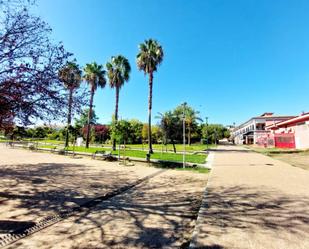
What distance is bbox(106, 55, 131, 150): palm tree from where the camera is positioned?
92.5 feet

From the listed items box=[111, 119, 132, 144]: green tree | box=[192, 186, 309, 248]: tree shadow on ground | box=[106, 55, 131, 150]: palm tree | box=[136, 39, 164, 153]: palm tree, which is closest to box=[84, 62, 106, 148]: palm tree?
box=[106, 55, 131, 150]: palm tree

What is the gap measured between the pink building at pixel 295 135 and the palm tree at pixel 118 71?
26756 mm

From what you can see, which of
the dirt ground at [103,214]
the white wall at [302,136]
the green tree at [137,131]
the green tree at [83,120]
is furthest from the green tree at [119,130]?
the green tree at [137,131]

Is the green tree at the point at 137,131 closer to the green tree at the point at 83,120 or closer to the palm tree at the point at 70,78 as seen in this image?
the green tree at the point at 83,120

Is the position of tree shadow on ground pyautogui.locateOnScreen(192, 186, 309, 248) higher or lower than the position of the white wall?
lower

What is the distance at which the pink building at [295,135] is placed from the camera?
3231cm

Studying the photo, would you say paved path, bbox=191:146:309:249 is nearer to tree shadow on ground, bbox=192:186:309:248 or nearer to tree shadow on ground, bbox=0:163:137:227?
tree shadow on ground, bbox=192:186:309:248

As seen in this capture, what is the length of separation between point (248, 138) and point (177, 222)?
7808cm

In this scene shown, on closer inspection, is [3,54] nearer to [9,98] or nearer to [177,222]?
[9,98]

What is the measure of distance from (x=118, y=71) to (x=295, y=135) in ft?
107

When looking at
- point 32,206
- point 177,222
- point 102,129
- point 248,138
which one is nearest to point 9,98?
point 32,206

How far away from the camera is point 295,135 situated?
37.3m

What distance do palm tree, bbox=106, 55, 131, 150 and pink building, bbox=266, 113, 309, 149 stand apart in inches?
1053

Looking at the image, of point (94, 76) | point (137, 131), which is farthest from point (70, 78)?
point (137, 131)
